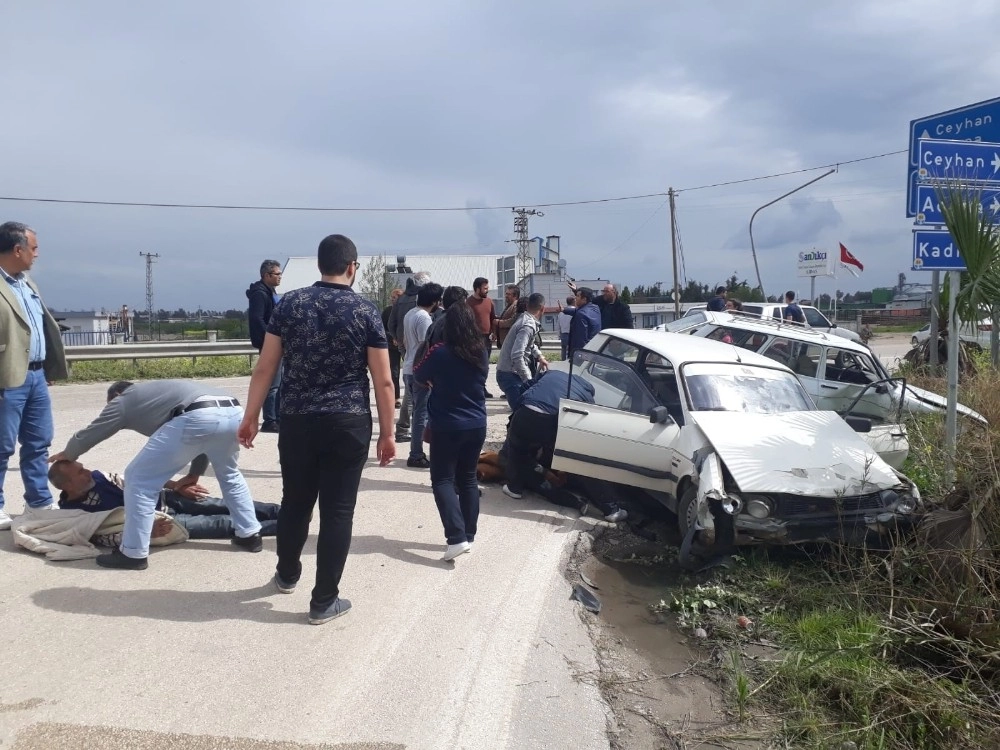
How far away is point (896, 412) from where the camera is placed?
8.04 m

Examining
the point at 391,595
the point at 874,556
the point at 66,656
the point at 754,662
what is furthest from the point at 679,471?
the point at 66,656

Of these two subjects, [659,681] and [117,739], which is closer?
[117,739]

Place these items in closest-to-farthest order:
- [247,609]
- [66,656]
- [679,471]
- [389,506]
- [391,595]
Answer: [66,656], [247,609], [391,595], [679,471], [389,506]

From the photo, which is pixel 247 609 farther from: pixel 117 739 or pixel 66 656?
pixel 117 739

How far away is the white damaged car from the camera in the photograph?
216 inches

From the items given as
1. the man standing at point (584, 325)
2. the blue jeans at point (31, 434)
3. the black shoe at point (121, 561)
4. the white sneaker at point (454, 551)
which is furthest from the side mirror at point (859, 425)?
the blue jeans at point (31, 434)

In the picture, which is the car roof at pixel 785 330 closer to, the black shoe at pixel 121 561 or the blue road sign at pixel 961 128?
the blue road sign at pixel 961 128

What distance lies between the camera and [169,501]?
18.6 feet

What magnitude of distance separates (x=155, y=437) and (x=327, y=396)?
4.18 feet

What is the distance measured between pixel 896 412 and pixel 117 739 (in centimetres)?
739

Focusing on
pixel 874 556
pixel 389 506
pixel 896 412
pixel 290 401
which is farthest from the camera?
pixel 896 412

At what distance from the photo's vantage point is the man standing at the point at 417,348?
7918 mm

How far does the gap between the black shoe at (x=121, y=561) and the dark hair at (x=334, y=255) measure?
2177mm

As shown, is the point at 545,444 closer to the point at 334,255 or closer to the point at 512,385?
the point at 512,385
